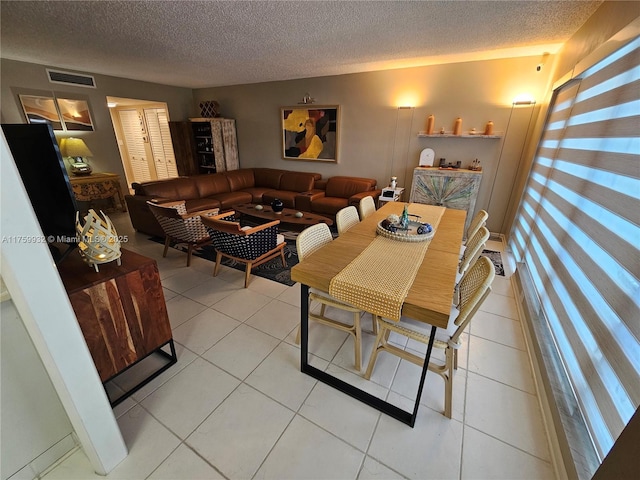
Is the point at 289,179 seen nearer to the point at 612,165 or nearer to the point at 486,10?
the point at 486,10

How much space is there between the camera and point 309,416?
4.66ft

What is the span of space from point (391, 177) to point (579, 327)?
11.6 feet

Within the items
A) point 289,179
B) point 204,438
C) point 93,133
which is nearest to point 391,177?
point 289,179

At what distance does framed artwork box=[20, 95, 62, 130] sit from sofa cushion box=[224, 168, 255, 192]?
2.64 meters

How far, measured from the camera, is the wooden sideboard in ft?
3.95

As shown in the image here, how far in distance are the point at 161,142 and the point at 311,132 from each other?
153 inches

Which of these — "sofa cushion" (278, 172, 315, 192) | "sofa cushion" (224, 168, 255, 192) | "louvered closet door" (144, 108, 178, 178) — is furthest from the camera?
"louvered closet door" (144, 108, 178, 178)

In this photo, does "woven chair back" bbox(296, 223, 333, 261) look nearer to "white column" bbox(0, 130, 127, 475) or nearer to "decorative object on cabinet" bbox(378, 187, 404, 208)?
"white column" bbox(0, 130, 127, 475)

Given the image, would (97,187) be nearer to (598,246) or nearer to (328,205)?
(328,205)

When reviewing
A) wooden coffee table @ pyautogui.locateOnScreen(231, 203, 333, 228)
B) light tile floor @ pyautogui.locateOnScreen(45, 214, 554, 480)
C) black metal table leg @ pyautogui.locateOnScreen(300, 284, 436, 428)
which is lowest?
light tile floor @ pyautogui.locateOnScreen(45, 214, 554, 480)

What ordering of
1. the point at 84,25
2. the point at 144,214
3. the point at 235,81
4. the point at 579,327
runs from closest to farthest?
1. the point at 579,327
2. the point at 84,25
3. the point at 144,214
4. the point at 235,81

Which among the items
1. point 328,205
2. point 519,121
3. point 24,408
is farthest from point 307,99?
point 24,408

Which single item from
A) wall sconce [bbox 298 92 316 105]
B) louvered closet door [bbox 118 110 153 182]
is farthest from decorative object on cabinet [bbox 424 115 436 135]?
louvered closet door [bbox 118 110 153 182]

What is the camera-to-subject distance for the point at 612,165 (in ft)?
4.59
